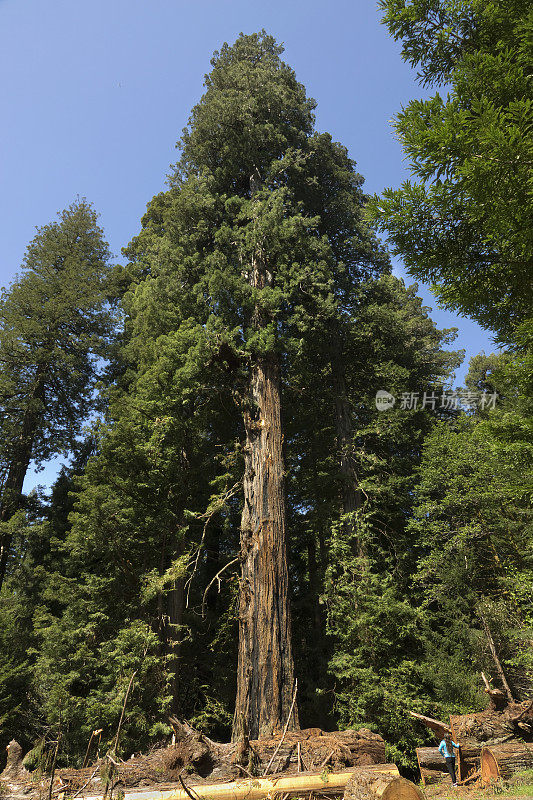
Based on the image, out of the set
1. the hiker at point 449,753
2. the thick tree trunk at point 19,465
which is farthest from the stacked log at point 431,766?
the thick tree trunk at point 19,465

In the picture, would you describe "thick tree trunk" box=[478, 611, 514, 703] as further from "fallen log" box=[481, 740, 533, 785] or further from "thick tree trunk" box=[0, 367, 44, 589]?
"thick tree trunk" box=[0, 367, 44, 589]

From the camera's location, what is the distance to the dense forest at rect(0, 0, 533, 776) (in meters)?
4.99

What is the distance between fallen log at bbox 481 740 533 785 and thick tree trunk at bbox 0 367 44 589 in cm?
1156

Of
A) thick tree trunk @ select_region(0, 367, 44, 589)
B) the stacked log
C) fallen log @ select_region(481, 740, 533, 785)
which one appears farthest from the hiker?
thick tree trunk @ select_region(0, 367, 44, 589)

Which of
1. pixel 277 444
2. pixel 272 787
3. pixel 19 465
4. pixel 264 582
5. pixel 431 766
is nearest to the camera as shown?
pixel 272 787

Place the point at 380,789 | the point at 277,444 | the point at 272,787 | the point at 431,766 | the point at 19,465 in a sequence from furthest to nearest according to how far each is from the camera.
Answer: the point at 19,465 < the point at 277,444 < the point at 431,766 < the point at 272,787 < the point at 380,789

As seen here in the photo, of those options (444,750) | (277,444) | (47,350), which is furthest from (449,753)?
(47,350)

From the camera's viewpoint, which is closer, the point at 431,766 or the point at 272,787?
the point at 272,787

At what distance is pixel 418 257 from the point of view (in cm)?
494

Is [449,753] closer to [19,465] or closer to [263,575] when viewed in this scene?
[263,575]

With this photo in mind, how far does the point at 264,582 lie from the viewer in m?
7.64

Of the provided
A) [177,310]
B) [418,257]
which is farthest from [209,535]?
[418,257]

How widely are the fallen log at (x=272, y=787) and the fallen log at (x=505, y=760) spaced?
15.6 ft

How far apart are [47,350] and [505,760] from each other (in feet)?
50.3
